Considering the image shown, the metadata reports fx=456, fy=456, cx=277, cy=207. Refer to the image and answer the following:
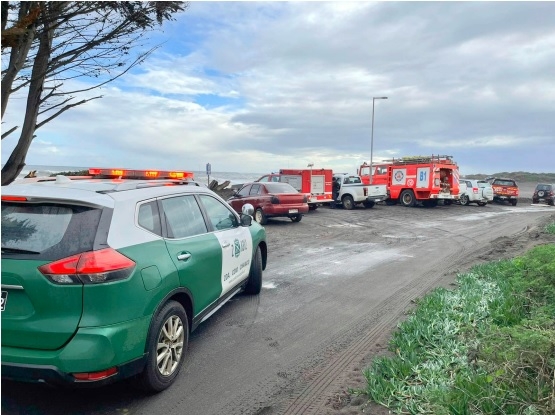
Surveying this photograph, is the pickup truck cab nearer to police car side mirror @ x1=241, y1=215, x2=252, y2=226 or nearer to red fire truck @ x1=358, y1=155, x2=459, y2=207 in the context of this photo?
red fire truck @ x1=358, y1=155, x2=459, y2=207

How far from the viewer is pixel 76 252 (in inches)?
125

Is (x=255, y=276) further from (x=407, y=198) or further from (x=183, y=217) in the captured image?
(x=407, y=198)

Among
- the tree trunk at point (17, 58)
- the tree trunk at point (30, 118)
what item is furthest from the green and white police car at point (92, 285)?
the tree trunk at point (30, 118)

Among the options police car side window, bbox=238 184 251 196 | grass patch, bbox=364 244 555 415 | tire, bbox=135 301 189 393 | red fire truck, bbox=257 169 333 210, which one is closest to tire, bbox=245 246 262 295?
grass patch, bbox=364 244 555 415

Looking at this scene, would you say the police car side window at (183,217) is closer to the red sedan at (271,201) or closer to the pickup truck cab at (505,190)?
the red sedan at (271,201)

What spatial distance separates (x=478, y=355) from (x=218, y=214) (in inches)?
122

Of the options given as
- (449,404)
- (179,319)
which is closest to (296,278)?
(179,319)

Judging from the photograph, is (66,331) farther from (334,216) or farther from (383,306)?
(334,216)

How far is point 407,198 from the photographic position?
1045 inches

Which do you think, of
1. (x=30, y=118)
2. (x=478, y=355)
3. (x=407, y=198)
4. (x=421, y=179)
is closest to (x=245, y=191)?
(x=30, y=118)

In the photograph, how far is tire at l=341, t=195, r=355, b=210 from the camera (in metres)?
23.7

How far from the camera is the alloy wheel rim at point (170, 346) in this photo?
3664mm

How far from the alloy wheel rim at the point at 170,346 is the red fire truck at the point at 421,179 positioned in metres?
23.2

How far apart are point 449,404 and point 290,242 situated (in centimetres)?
938
